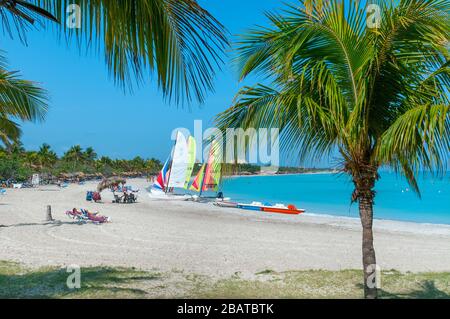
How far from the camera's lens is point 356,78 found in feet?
14.3

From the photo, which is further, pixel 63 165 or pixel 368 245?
pixel 63 165

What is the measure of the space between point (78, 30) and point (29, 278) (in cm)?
593

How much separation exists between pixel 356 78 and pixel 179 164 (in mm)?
36968

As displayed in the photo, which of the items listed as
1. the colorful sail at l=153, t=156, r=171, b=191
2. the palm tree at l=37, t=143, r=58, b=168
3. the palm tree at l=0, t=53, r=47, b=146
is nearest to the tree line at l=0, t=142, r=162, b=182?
the palm tree at l=37, t=143, r=58, b=168

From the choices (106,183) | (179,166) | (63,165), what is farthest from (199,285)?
(63,165)

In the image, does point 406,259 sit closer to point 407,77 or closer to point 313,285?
point 313,285

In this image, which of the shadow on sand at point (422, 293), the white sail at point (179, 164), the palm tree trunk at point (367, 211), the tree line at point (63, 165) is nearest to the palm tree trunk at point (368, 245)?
the palm tree trunk at point (367, 211)

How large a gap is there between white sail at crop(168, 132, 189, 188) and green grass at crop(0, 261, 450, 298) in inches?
1279

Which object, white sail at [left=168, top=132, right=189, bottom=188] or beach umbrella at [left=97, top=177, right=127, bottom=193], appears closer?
beach umbrella at [left=97, top=177, right=127, bottom=193]

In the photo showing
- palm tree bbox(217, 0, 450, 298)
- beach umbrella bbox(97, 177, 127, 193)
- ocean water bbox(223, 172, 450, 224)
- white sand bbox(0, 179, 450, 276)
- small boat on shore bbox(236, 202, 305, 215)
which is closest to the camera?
palm tree bbox(217, 0, 450, 298)

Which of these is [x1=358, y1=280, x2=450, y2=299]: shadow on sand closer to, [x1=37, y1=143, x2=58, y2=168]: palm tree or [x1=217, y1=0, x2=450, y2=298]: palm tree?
[x1=217, y1=0, x2=450, y2=298]: palm tree

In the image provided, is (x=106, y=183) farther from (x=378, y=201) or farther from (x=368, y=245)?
(x=378, y=201)

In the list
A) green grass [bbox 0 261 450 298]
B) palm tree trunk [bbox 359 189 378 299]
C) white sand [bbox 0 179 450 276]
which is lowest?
white sand [bbox 0 179 450 276]

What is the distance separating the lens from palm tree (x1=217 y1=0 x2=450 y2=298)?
409cm
